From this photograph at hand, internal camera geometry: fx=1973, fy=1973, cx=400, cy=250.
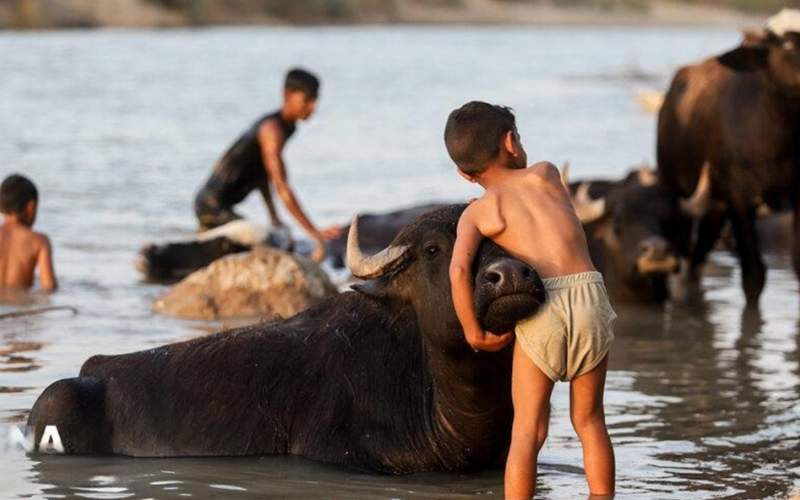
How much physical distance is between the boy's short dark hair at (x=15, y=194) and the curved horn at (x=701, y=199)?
4805mm

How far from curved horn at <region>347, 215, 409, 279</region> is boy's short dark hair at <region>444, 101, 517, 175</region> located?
765mm

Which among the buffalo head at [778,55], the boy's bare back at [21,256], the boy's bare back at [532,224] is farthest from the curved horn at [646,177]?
the boy's bare back at [532,224]

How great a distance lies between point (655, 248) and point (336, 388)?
5.80 m

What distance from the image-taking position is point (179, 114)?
1281 inches

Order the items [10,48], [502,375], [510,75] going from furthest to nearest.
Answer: [10,48]
[510,75]
[502,375]

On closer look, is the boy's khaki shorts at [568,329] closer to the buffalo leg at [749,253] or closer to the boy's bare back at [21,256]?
the boy's bare back at [21,256]

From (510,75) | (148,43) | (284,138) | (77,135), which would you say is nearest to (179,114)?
(77,135)

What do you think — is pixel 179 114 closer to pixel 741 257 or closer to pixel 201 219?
pixel 201 219

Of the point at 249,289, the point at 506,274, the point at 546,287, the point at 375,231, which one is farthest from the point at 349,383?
the point at 375,231

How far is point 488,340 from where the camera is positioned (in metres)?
6.94

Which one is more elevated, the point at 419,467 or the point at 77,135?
the point at 77,135

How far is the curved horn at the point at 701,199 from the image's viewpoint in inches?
568

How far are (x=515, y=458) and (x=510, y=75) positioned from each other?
39.6 m

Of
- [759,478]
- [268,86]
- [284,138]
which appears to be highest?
[268,86]
